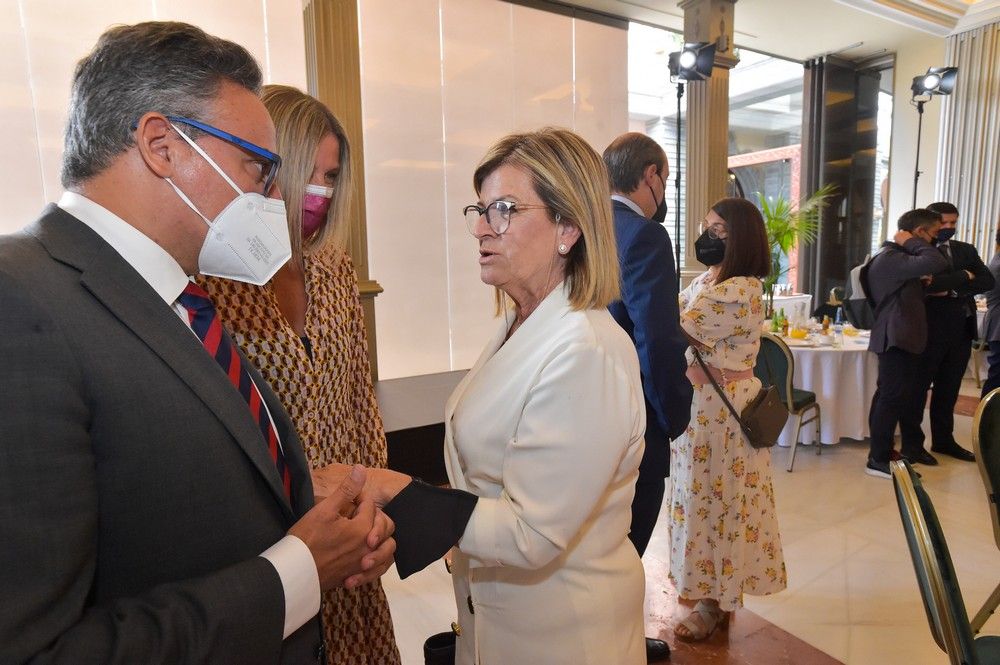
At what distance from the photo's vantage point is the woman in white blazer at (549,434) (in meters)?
0.98

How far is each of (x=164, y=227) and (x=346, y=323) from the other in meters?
0.60

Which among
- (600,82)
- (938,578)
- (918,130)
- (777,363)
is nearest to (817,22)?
(918,130)

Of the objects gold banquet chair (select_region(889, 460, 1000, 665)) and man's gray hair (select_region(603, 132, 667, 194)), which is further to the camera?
man's gray hair (select_region(603, 132, 667, 194))

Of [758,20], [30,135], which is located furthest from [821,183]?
[30,135]

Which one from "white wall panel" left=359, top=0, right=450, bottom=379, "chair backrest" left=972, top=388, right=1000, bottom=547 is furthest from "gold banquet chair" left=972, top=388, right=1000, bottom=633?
"white wall panel" left=359, top=0, right=450, bottom=379

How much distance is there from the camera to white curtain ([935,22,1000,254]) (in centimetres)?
702

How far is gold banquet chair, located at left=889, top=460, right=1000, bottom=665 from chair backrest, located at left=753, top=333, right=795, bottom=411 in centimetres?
286

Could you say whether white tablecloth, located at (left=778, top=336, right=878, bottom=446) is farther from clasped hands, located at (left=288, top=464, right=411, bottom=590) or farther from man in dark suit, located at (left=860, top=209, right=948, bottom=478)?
clasped hands, located at (left=288, top=464, right=411, bottom=590)

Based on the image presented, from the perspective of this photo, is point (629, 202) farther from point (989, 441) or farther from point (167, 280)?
point (167, 280)

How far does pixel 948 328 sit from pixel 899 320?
69cm

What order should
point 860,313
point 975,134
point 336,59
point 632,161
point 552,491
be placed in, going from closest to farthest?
point 552,491 → point 632,161 → point 336,59 → point 860,313 → point 975,134

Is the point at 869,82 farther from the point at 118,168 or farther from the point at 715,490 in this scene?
the point at 118,168

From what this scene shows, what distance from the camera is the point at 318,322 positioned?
4.05 feet

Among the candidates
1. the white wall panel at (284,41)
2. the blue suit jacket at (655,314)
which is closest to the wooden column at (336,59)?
the white wall panel at (284,41)
